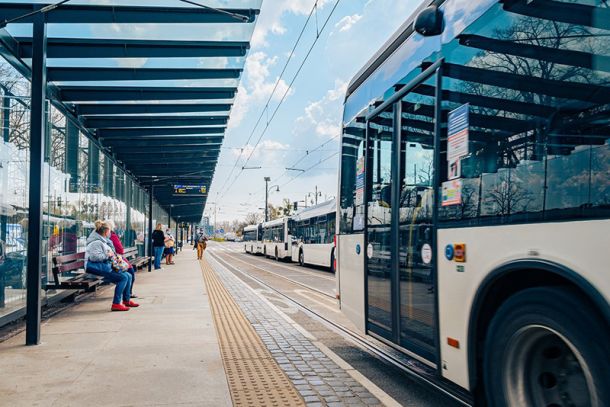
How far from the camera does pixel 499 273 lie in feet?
10.8

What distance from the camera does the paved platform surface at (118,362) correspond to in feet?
15.5

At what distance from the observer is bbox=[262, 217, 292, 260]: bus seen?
32.4 meters

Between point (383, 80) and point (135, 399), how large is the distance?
371 cm

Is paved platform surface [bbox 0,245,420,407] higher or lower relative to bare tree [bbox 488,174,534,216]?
lower

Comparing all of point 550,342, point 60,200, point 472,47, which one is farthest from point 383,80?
point 60,200

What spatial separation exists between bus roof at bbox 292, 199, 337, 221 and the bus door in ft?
51.6

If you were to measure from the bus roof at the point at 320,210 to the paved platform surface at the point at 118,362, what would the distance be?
43.3ft

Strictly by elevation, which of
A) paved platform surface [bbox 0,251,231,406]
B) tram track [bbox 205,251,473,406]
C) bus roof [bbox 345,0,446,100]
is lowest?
tram track [bbox 205,251,473,406]

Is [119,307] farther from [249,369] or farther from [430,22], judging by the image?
[430,22]

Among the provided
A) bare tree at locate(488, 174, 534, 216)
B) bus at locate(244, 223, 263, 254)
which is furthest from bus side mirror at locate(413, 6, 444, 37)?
bus at locate(244, 223, 263, 254)

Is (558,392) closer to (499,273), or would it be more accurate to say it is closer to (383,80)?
(499,273)

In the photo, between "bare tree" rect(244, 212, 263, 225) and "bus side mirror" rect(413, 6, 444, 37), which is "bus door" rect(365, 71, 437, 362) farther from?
"bare tree" rect(244, 212, 263, 225)

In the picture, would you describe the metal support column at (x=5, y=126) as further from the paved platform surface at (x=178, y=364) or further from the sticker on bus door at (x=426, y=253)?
the sticker on bus door at (x=426, y=253)

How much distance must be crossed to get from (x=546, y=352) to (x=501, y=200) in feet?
2.93
